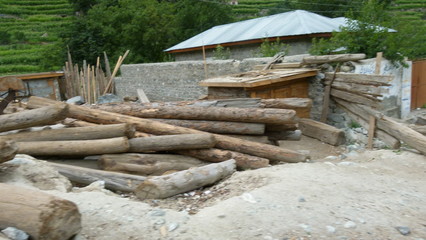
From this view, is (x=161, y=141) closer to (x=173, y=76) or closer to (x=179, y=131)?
(x=179, y=131)

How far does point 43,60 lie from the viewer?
27.2 meters

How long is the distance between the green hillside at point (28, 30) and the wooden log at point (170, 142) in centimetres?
2424

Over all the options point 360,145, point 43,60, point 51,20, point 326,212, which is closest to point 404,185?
point 326,212

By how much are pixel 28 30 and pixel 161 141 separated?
127ft

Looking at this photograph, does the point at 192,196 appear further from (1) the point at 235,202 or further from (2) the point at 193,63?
(2) the point at 193,63

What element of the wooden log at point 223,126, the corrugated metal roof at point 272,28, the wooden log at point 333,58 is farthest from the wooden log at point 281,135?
the corrugated metal roof at point 272,28

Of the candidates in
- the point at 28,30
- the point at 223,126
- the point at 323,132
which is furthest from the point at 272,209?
the point at 28,30

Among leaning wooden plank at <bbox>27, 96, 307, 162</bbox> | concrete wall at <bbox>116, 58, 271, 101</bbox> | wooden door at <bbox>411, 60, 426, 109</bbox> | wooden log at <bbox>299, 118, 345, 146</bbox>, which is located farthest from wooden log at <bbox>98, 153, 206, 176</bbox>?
wooden door at <bbox>411, 60, 426, 109</bbox>

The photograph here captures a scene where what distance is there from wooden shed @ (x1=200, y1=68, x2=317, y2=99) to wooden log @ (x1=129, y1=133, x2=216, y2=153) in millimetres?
2525

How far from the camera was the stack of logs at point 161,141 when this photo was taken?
4633 mm

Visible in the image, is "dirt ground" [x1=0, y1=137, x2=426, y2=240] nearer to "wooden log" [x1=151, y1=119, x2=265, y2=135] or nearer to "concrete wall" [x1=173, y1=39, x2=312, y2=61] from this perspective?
"wooden log" [x1=151, y1=119, x2=265, y2=135]

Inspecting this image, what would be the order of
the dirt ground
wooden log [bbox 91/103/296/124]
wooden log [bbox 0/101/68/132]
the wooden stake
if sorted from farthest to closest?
the wooden stake, wooden log [bbox 91/103/296/124], wooden log [bbox 0/101/68/132], the dirt ground

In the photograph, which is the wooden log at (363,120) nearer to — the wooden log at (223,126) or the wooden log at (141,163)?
the wooden log at (223,126)

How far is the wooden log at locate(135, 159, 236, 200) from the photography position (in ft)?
13.5
